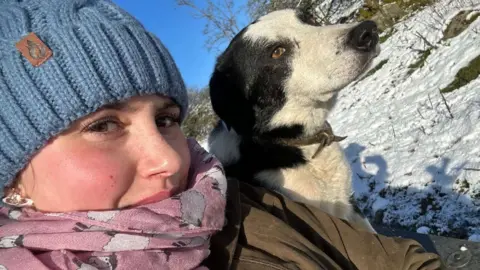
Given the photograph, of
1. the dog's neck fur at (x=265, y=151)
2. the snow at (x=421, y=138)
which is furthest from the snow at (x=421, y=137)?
the dog's neck fur at (x=265, y=151)

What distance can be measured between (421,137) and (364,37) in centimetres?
376

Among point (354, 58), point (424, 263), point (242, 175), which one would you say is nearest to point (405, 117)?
point (354, 58)

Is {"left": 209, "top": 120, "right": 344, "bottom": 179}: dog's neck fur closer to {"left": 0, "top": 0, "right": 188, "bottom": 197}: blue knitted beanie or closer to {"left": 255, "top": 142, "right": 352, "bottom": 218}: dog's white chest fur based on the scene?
{"left": 255, "top": 142, "right": 352, "bottom": 218}: dog's white chest fur

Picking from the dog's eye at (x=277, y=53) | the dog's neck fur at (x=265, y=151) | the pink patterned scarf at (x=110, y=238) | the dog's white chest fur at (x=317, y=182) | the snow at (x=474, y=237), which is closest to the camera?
the pink patterned scarf at (x=110, y=238)

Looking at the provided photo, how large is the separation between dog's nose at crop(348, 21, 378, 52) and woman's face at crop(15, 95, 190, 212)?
1.78 meters

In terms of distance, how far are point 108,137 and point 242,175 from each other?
1.42m

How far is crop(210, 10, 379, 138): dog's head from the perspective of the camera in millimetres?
2803

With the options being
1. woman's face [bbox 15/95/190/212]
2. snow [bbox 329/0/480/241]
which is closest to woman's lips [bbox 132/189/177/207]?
woman's face [bbox 15/95/190/212]

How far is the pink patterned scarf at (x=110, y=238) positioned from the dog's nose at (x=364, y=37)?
1.83m

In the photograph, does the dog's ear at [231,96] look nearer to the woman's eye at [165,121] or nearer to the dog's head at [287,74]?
the dog's head at [287,74]

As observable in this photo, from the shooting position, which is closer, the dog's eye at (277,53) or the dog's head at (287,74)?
the dog's head at (287,74)

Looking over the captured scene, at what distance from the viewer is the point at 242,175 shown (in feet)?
8.52

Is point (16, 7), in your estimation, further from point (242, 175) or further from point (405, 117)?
point (405, 117)

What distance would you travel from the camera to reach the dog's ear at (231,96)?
9.36 ft
